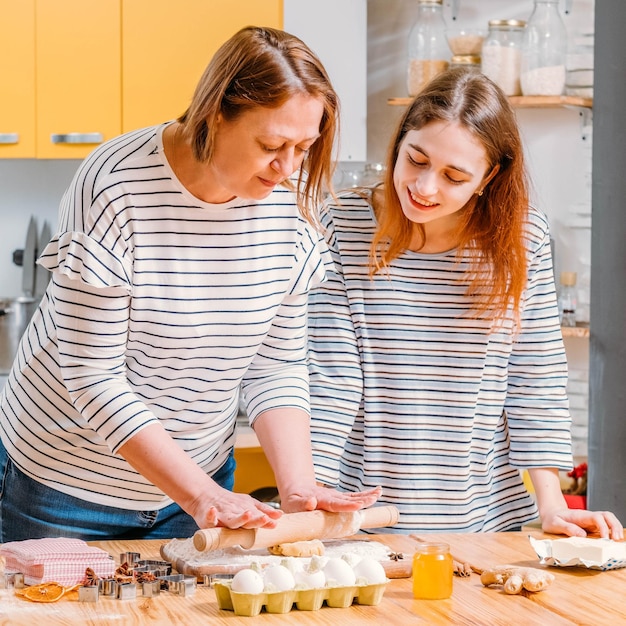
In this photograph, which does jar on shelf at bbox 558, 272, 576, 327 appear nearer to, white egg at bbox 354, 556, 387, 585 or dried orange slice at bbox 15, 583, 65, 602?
white egg at bbox 354, 556, 387, 585

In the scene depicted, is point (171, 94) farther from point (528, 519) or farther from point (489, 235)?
point (528, 519)

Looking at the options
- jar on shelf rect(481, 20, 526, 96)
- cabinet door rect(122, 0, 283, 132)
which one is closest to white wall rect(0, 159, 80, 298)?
cabinet door rect(122, 0, 283, 132)

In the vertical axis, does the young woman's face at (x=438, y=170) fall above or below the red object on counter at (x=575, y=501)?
above

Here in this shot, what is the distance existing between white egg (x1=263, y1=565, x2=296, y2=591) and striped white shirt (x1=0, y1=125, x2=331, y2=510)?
25 centimetres

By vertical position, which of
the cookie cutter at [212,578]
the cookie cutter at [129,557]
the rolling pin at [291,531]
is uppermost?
the rolling pin at [291,531]

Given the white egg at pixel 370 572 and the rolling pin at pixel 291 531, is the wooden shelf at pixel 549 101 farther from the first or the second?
the white egg at pixel 370 572

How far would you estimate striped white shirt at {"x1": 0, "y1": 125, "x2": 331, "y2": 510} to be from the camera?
1.32 m

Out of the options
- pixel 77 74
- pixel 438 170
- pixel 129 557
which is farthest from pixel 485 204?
pixel 77 74

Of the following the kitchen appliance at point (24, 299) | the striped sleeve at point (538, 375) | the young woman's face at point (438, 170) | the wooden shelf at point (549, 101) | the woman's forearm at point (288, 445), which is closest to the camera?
the woman's forearm at point (288, 445)

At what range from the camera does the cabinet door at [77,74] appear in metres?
2.89

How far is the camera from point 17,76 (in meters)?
2.90

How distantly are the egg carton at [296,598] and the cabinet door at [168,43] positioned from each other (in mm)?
1941

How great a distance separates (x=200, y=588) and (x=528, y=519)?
675mm

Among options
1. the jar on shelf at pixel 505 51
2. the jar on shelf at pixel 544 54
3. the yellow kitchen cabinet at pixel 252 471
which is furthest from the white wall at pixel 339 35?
the yellow kitchen cabinet at pixel 252 471
